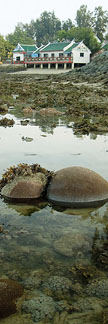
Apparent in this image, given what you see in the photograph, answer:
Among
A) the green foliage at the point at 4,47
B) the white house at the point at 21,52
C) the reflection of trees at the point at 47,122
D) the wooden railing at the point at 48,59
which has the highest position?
the green foliage at the point at 4,47

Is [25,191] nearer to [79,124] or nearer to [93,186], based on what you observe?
[93,186]

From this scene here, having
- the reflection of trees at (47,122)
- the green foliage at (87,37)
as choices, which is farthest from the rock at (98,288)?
the green foliage at (87,37)

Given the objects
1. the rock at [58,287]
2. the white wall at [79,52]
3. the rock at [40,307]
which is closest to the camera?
the rock at [40,307]

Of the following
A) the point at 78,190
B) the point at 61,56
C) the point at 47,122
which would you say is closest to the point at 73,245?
the point at 78,190

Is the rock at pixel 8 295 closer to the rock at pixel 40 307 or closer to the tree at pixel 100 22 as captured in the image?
the rock at pixel 40 307

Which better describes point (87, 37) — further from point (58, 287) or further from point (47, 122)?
point (58, 287)

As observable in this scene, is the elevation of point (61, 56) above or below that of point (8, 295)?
above

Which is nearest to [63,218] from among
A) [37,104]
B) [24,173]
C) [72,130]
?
[24,173]
